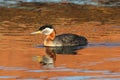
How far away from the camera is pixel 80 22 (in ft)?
83.7

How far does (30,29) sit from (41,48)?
3105 millimetres

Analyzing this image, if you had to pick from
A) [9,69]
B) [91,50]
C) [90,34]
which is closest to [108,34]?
[90,34]

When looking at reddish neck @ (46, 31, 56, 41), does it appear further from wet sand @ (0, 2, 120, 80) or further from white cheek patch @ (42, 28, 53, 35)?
wet sand @ (0, 2, 120, 80)

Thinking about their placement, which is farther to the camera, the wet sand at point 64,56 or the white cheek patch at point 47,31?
the white cheek patch at point 47,31

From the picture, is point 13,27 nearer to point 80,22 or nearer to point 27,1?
point 80,22

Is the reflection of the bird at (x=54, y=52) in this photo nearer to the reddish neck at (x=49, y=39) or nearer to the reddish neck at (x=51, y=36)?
the reddish neck at (x=49, y=39)

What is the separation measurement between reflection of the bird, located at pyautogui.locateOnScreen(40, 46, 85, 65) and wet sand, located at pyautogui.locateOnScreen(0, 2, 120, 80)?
0.63 ft

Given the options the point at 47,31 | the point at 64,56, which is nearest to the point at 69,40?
the point at 47,31

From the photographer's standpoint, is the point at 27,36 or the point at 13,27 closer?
the point at 27,36

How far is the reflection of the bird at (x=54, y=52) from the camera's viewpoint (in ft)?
59.0

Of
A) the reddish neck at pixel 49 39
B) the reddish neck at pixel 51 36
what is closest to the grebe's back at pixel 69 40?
the reddish neck at pixel 49 39

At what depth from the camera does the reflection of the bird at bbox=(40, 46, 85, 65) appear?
1798cm

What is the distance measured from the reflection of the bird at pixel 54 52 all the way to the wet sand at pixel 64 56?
192 mm

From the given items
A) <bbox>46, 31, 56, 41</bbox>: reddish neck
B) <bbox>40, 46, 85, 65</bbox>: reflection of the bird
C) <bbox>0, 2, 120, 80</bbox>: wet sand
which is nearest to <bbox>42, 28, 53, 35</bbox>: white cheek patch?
<bbox>46, 31, 56, 41</bbox>: reddish neck
